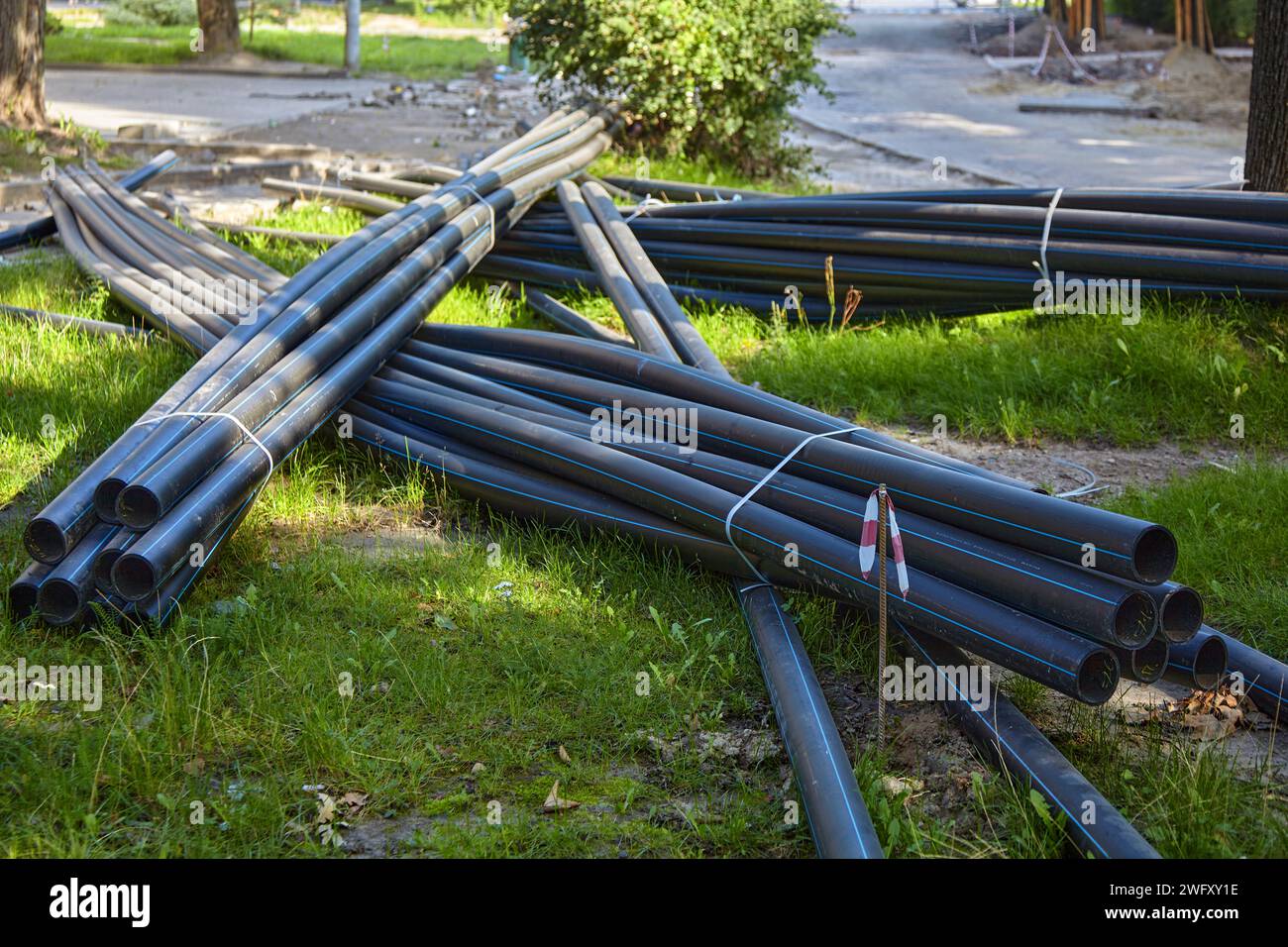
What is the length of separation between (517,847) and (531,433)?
204cm

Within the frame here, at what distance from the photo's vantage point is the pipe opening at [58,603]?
390 cm

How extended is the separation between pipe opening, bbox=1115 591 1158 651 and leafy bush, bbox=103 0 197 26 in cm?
3053

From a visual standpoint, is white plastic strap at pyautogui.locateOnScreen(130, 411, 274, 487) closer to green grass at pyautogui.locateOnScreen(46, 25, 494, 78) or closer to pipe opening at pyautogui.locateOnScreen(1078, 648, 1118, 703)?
pipe opening at pyautogui.locateOnScreen(1078, 648, 1118, 703)

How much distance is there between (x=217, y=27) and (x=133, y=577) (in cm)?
1965

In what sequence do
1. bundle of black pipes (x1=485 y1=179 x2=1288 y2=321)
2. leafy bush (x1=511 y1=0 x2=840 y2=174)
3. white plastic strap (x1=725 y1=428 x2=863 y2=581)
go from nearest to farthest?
1. white plastic strap (x1=725 y1=428 x2=863 y2=581)
2. bundle of black pipes (x1=485 y1=179 x2=1288 y2=321)
3. leafy bush (x1=511 y1=0 x2=840 y2=174)

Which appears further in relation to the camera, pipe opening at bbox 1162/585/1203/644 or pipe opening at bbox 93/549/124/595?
pipe opening at bbox 93/549/124/595

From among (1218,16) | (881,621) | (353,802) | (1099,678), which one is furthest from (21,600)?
(1218,16)

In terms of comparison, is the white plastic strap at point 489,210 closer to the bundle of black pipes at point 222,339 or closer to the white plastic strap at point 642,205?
the bundle of black pipes at point 222,339

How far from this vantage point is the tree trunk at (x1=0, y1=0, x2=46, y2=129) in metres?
11.3

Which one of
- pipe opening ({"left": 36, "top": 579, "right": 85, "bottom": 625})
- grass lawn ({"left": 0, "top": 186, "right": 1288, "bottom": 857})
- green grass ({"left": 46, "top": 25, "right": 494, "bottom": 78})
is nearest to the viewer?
grass lawn ({"left": 0, "top": 186, "right": 1288, "bottom": 857})

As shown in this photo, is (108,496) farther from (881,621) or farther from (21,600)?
(881,621)

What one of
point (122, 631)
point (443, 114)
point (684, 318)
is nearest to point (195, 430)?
point (122, 631)

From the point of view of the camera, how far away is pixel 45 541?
396 cm

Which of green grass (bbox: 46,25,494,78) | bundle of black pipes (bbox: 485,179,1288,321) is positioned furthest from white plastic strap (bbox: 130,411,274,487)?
green grass (bbox: 46,25,494,78)
